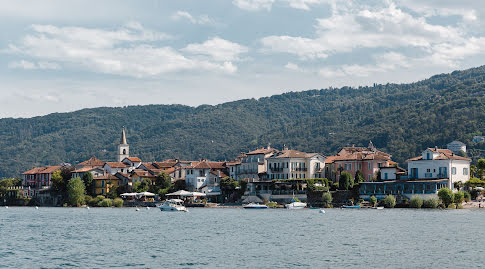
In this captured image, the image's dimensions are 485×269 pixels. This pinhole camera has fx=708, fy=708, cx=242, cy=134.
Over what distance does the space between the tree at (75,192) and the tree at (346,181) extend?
150ft

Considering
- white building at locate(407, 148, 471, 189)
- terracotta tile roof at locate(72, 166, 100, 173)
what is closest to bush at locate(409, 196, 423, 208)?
white building at locate(407, 148, 471, 189)

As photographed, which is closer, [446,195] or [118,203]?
[446,195]

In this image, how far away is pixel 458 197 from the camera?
8700 cm

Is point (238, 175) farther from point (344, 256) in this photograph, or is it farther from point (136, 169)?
point (344, 256)

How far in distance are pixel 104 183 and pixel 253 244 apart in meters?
85.0

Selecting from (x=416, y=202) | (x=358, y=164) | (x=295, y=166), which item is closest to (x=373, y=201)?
(x=416, y=202)

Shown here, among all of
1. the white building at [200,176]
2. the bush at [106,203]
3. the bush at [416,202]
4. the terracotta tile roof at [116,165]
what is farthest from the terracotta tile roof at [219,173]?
the bush at [416,202]

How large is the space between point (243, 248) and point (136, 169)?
91569 mm

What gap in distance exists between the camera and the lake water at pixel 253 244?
38031mm

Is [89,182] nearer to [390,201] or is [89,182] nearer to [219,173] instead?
[219,173]

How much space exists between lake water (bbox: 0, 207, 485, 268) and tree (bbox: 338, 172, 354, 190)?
100 ft

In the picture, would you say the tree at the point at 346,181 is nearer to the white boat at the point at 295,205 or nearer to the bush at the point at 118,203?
the white boat at the point at 295,205

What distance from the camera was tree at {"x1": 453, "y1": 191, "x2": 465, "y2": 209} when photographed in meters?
86.8

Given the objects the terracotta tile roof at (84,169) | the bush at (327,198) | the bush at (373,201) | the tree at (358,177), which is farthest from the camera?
the terracotta tile roof at (84,169)
